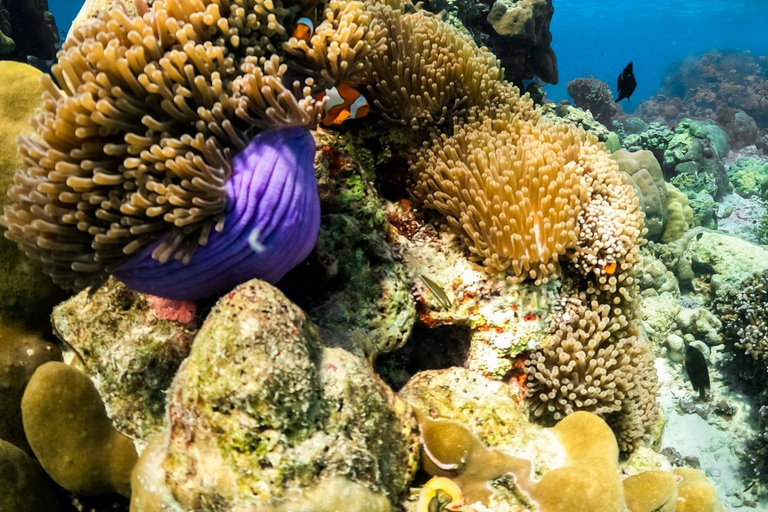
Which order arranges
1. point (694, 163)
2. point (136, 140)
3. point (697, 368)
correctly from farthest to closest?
point (694, 163) < point (697, 368) < point (136, 140)

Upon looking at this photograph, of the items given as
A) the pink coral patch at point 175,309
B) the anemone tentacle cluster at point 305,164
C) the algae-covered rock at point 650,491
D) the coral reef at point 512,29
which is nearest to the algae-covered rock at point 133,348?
the pink coral patch at point 175,309

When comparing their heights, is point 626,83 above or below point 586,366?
above

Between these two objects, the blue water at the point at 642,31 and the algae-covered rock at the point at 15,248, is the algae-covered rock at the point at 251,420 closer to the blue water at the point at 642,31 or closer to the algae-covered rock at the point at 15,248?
the algae-covered rock at the point at 15,248

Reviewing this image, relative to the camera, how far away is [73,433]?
2.00m

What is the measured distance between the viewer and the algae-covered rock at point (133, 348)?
2002 mm

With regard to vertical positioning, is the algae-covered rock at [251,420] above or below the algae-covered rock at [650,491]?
below

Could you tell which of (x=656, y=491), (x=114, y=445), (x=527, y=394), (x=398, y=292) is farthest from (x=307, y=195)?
(x=656, y=491)

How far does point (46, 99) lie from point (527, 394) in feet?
8.21

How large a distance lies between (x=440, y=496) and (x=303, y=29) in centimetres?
200

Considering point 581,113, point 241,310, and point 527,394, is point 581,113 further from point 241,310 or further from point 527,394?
point 241,310

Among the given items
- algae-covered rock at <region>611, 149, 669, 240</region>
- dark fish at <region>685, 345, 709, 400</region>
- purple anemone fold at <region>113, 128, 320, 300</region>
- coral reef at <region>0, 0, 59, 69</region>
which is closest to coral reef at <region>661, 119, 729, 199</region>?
algae-covered rock at <region>611, 149, 669, 240</region>

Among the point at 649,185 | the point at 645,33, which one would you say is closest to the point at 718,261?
the point at 649,185

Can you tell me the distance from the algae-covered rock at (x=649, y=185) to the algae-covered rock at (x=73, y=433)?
700 centimetres

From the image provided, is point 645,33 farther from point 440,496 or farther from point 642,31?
point 440,496
